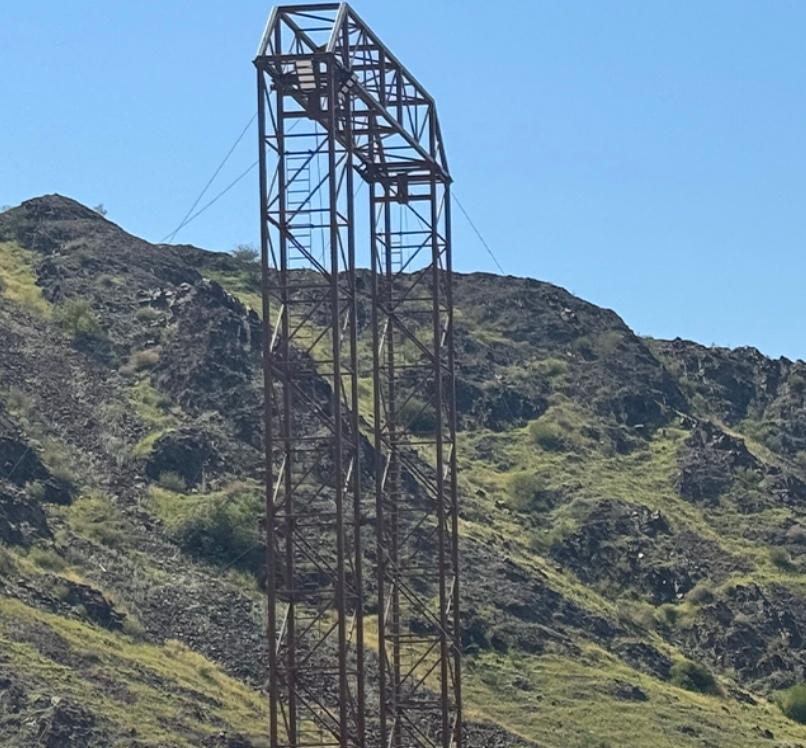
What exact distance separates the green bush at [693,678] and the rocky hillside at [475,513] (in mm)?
144

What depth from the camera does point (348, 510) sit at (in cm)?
7462

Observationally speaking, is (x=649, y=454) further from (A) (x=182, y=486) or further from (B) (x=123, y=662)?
(B) (x=123, y=662)

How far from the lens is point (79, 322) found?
93.4 metres

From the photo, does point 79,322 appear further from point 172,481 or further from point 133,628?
point 133,628

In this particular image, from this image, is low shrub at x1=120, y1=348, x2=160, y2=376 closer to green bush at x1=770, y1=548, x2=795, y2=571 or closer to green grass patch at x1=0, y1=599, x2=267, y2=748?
green grass patch at x1=0, y1=599, x2=267, y2=748

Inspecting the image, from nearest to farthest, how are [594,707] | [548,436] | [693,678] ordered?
[594,707], [693,678], [548,436]

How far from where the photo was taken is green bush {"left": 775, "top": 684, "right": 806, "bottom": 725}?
7788 centimetres

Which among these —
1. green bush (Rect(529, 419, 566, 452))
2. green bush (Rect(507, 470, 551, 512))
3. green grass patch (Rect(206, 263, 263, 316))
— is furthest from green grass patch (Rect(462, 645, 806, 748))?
green grass patch (Rect(206, 263, 263, 316))

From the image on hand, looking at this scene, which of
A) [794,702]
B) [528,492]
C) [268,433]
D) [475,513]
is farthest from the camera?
[528,492]

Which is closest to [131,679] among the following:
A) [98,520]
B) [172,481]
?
[98,520]

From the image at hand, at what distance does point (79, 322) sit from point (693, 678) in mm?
29496

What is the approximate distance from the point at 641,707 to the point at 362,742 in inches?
1444

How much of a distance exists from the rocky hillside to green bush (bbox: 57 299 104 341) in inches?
4.0

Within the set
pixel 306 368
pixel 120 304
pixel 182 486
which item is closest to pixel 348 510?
pixel 182 486
